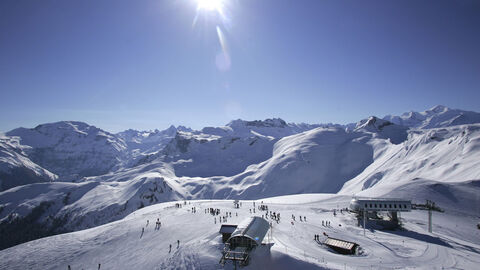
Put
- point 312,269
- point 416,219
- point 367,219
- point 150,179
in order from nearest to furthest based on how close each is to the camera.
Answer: point 312,269, point 367,219, point 416,219, point 150,179

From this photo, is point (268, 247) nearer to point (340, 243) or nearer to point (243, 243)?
point (243, 243)

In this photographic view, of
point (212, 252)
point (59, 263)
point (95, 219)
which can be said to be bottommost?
point (95, 219)

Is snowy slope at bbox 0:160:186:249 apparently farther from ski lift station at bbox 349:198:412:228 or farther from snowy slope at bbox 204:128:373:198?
ski lift station at bbox 349:198:412:228

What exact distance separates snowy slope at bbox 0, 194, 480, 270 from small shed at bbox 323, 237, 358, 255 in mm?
1182

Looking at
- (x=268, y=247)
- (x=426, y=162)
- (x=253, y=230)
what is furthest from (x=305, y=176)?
(x=253, y=230)

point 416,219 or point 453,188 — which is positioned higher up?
point 453,188

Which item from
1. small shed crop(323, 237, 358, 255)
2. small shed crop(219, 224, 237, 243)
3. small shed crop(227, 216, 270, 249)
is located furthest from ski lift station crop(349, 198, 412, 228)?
small shed crop(219, 224, 237, 243)

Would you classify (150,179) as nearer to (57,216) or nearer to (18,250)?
(57,216)

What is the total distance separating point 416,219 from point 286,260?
40.4 m

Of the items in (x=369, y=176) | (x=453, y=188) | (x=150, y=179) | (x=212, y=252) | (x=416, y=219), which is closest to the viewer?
(x=212, y=252)

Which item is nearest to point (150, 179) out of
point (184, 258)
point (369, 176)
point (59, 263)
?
point (369, 176)

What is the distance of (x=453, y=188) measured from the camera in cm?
7506

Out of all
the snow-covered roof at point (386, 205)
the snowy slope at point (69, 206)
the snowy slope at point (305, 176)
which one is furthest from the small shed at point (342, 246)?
the snowy slope at point (69, 206)

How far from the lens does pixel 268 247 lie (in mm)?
34812
